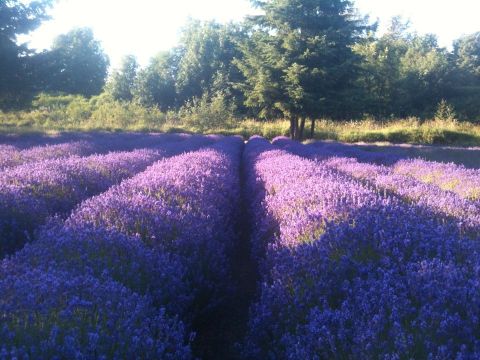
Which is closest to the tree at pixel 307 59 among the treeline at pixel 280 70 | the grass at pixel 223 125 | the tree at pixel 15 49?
the treeline at pixel 280 70

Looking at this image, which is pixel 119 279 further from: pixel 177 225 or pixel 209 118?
pixel 209 118

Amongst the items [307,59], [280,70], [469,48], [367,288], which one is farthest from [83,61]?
[367,288]

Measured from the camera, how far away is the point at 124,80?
53156 mm

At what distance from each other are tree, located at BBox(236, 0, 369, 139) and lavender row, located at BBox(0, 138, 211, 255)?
669 inches

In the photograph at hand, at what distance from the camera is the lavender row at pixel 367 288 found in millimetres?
1909

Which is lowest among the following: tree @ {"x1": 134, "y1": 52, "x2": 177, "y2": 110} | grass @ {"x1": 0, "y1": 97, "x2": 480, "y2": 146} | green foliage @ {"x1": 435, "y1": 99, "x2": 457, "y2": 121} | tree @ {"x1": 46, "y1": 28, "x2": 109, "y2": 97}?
grass @ {"x1": 0, "y1": 97, "x2": 480, "y2": 146}

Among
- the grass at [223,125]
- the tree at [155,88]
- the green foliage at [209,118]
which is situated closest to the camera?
the grass at [223,125]

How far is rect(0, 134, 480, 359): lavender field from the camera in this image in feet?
6.22

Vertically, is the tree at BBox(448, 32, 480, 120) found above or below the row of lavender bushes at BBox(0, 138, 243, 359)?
above

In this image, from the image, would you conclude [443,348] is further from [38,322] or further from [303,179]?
[303,179]

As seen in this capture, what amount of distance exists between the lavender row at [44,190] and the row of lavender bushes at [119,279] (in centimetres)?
74

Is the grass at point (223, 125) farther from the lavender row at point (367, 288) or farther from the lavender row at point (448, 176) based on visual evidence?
the lavender row at point (367, 288)

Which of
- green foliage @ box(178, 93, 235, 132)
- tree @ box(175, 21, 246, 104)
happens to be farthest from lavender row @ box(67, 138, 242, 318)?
tree @ box(175, 21, 246, 104)

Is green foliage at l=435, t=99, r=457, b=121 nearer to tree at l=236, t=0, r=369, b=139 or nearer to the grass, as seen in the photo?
the grass
